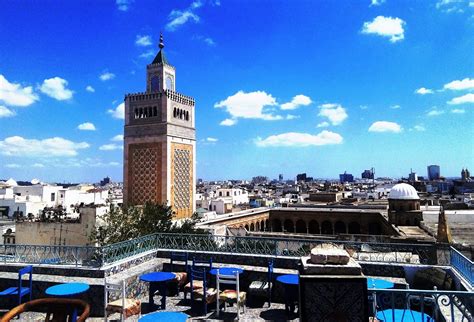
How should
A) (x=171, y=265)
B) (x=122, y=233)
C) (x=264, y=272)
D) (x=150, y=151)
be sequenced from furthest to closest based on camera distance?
(x=150, y=151), (x=122, y=233), (x=171, y=265), (x=264, y=272)

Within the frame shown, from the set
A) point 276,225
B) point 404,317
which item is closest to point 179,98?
point 276,225

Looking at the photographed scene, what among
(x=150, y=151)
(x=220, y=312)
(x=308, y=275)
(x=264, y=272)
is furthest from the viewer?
(x=150, y=151)

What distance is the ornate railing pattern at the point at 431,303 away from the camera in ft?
13.0

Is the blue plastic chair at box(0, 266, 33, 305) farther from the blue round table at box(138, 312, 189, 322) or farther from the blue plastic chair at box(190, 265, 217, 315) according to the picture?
the blue round table at box(138, 312, 189, 322)

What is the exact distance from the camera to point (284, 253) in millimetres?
9930

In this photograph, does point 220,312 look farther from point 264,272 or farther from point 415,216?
point 415,216

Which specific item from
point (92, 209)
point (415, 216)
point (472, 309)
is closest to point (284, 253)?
point (472, 309)

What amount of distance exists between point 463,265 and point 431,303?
179cm

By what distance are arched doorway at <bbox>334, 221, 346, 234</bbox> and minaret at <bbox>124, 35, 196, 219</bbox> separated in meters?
18.6

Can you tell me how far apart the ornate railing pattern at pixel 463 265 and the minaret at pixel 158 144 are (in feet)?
77.2

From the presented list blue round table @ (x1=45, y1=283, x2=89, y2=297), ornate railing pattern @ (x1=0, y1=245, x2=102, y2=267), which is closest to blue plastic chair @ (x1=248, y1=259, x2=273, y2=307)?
blue round table @ (x1=45, y1=283, x2=89, y2=297)

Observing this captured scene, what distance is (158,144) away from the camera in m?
30.1

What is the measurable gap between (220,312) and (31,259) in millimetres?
5439

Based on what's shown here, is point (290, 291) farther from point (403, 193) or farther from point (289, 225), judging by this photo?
point (289, 225)
